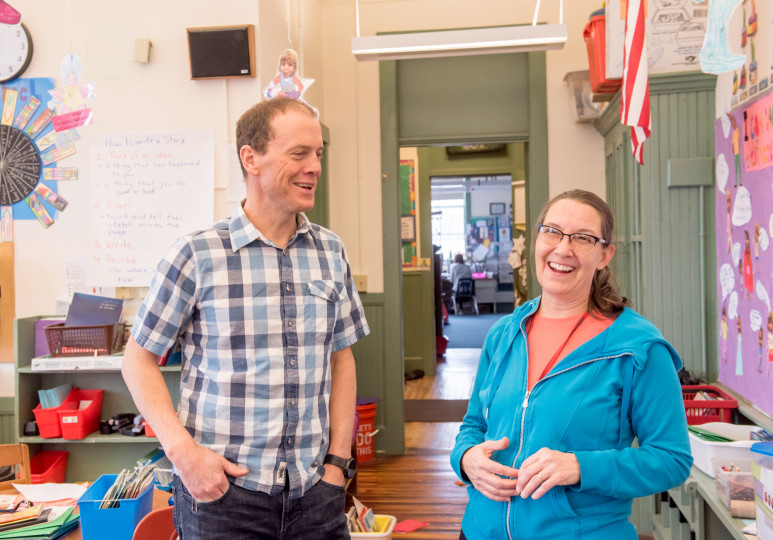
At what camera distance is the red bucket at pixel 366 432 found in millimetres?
5141

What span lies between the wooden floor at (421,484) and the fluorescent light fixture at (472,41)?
2.60 metres

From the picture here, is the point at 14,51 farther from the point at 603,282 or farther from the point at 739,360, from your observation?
the point at 739,360

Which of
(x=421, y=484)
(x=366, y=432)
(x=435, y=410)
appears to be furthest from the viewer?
(x=435, y=410)

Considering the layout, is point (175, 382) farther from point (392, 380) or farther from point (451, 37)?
point (451, 37)

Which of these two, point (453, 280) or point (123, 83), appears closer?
point (123, 83)

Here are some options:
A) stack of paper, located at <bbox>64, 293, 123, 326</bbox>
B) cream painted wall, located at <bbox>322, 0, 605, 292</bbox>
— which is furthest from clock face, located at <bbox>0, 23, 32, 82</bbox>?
cream painted wall, located at <bbox>322, 0, 605, 292</bbox>

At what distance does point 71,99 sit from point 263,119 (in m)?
2.78

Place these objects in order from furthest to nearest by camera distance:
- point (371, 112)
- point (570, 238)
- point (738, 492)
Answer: point (371, 112) → point (738, 492) → point (570, 238)

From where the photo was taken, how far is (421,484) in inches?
186

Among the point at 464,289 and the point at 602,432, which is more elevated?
the point at 602,432

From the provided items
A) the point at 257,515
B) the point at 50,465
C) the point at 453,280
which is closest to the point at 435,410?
the point at 50,465

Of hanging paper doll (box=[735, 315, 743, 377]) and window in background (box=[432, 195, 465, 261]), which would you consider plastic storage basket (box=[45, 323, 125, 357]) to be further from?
window in background (box=[432, 195, 465, 261])

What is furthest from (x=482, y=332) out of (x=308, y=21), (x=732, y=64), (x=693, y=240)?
(x=732, y=64)

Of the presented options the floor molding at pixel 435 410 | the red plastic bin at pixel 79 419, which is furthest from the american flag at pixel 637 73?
the floor molding at pixel 435 410
